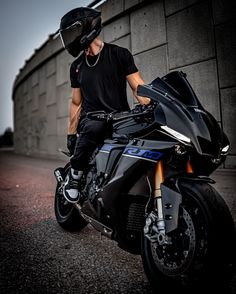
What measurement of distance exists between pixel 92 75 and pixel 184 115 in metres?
1.38

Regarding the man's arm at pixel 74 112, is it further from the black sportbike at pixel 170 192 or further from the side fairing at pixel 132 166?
the side fairing at pixel 132 166

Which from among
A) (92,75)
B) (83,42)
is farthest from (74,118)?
(83,42)

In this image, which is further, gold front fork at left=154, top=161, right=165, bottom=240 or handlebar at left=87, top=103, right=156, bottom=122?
handlebar at left=87, top=103, right=156, bottom=122

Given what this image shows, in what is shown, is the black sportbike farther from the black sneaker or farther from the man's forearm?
the man's forearm

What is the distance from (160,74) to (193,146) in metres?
4.82

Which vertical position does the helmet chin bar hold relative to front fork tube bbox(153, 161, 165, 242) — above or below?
above

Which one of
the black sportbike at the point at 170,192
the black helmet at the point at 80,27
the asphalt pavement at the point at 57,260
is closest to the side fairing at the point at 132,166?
the black sportbike at the point at 170,192

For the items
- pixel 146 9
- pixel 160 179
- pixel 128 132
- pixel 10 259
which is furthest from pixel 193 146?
pixel 146 9

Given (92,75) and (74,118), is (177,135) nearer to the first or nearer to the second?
(92,75)

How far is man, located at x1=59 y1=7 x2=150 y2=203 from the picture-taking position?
266 cm

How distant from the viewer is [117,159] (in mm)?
2191

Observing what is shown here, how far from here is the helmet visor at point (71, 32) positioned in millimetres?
2656

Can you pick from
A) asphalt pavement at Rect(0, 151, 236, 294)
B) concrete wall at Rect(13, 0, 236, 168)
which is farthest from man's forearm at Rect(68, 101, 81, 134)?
concrete wall at Rect(13, 0, 236, 168)

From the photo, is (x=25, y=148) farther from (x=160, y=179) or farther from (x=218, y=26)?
(x=160, y=179)
